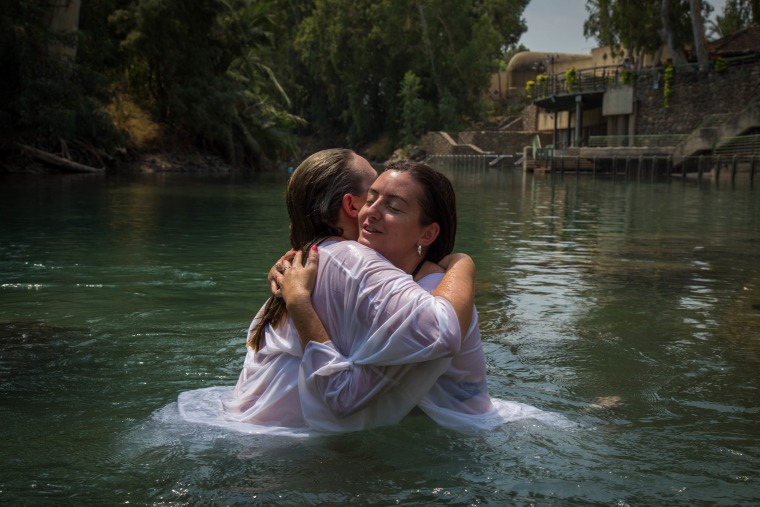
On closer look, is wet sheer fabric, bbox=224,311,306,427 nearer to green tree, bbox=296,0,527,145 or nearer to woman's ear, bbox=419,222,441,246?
woman's ear, bbox=419,222,441,246

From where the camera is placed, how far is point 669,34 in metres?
45.2

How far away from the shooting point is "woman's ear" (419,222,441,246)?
12.7 ft

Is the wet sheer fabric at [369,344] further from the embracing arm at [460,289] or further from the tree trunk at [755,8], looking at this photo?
the tree trunk at [755,8]

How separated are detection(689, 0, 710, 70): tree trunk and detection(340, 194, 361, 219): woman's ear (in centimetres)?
4152

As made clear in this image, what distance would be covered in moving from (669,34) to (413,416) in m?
45.0

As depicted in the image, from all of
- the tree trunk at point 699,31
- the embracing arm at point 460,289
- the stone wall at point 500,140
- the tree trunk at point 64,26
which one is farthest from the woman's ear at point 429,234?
the stone wall at point 500,140

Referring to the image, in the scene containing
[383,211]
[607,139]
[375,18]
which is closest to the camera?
[383,211]

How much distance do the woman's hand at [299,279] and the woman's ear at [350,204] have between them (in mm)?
214

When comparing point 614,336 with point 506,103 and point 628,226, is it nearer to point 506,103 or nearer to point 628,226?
point 628,226

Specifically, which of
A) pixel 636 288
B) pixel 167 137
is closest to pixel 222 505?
pixel 636 288

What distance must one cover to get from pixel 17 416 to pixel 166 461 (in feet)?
3.87

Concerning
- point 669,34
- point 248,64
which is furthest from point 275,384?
point 669,34

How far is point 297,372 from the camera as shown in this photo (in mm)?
3936

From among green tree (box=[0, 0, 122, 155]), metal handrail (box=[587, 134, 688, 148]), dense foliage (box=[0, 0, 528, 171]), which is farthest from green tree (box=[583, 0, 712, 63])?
green tree (box=[0, 0, 122, 155])
